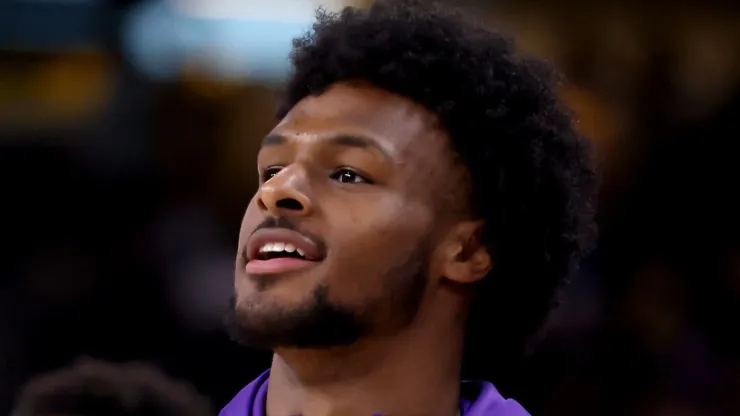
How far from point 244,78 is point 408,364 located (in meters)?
0.48

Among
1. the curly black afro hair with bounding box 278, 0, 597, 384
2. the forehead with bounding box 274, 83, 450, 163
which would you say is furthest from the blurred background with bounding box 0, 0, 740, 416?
the forehead with bounding box 274, 83, 450, 163

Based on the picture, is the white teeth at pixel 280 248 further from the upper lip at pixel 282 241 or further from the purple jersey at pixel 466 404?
the purple jersey at pixel 466 404

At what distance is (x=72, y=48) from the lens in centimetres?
117

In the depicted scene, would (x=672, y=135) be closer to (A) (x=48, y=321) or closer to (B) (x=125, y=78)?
(B) (x=125, y=78)

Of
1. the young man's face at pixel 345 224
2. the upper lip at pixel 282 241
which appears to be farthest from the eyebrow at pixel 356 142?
the upper lip at pixel 282 241

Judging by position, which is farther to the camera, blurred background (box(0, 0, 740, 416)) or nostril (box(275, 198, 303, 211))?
blurred background (box(0, 0, 740, 416))

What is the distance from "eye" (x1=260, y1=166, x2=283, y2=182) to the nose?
6 centimetres

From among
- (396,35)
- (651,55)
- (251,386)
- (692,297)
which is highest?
(651,55)

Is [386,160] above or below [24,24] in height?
below

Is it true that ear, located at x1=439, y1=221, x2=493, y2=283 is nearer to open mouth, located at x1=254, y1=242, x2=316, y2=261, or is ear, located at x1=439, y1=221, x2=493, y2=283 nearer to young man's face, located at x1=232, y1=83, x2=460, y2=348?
young man's face, located at x1=232, y1=83, x2=460, y2=348

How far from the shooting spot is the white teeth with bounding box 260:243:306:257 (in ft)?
2.74

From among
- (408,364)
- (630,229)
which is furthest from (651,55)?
(408,364)

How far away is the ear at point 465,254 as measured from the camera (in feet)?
2.94

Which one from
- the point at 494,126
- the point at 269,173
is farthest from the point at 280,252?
the point at 494,126
